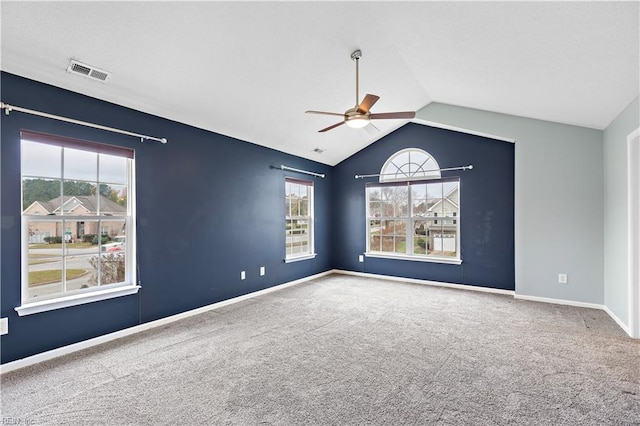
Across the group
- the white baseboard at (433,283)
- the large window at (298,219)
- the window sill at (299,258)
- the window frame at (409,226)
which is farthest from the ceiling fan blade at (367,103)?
the white baseboard at (433,283)

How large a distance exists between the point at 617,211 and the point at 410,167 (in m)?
2.99

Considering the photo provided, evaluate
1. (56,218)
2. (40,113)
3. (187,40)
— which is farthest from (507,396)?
(40,113)

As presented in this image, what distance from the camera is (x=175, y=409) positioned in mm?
2068

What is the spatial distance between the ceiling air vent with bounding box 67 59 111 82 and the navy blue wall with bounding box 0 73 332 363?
38cm

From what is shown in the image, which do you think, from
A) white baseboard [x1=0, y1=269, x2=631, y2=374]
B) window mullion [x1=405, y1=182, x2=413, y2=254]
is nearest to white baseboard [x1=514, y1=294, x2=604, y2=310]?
white baseboard [x1=0, y1=269, x2=631, y2=374]

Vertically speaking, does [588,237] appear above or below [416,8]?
below

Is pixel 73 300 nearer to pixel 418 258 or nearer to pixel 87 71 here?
pixel 87 71

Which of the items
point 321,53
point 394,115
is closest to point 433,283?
point 394,115

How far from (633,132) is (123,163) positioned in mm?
5420

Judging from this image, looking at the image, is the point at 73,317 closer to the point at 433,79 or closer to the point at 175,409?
the point at 175,409

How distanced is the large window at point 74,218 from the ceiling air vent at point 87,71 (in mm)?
661

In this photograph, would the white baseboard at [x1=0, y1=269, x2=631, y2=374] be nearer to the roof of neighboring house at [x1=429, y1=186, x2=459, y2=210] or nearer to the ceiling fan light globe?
the roof of neighboring house at [x1=429, y1=186, x2=459, y2=210]

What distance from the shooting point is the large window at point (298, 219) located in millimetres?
5770

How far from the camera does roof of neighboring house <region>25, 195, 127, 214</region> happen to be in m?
2.89
